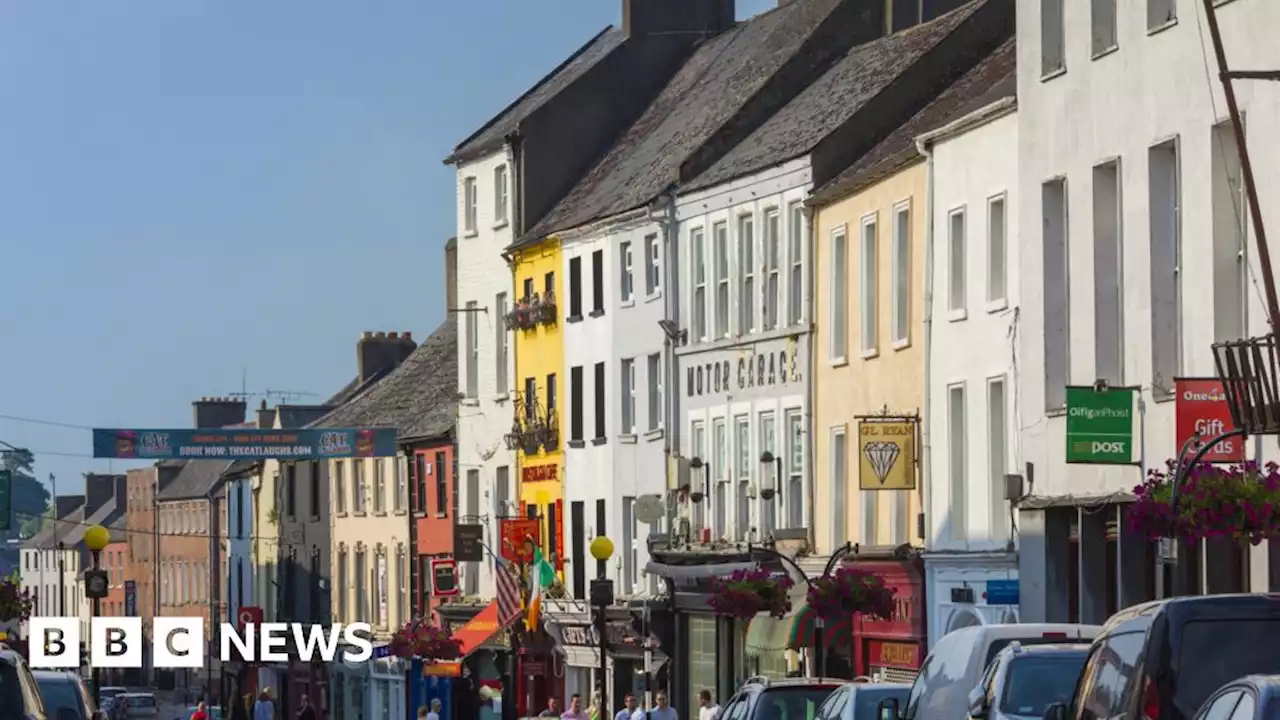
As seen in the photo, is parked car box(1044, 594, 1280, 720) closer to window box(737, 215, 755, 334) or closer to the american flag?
window box(737, 215, 755, 334)

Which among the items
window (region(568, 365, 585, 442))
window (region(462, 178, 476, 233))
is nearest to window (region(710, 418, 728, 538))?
window (region(568, 365, 585, 442))

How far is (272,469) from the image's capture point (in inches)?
3829

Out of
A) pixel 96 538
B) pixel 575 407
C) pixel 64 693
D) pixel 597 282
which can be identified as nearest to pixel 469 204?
pixel 575 407

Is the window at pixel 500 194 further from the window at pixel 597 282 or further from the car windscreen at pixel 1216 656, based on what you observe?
the car windscreen at pixel 1216 656

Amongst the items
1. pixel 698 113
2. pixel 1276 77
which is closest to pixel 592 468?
pixel 698 113

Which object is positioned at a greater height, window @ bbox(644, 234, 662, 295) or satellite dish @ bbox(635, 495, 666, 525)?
window @ bbox(644, 234, 662, 295)

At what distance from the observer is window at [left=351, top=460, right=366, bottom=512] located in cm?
8362

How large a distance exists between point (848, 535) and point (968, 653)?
2447cm

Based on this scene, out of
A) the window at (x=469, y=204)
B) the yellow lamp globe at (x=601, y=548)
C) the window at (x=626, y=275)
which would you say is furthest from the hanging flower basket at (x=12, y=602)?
the window at (x=469, y=204)

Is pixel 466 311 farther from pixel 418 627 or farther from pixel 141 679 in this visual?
pixel 141 679

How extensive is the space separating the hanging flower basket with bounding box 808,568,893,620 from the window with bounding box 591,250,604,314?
18548mm

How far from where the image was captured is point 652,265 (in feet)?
193

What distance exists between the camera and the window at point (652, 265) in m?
58.4

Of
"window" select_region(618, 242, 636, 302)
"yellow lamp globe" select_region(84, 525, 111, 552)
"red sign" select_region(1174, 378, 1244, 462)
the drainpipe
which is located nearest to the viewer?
"red sign" select_region(1174, 378, 1244, 462)
